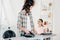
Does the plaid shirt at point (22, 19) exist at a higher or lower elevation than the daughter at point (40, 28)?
higher

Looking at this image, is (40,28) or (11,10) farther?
(40,28)

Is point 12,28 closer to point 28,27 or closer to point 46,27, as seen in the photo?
point 28,27

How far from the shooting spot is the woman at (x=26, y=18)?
186cm

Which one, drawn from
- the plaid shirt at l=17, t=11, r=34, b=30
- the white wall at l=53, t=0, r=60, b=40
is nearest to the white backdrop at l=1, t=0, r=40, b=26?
the plaid shirt at l=17, t=11, r=34, b=30

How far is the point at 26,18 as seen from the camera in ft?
6.16

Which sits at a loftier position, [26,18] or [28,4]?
[28,4]

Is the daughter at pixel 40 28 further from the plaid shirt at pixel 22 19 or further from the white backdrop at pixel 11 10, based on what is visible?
the white backdrop at pixel 11 10

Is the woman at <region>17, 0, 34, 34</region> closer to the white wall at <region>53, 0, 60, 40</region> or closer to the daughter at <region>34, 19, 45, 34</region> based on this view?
the daughter at <region>34, 19, 45, 34</region>

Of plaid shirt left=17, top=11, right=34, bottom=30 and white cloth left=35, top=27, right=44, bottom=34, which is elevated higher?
plaid shirt left=17, top=11, right=34, bottom=30

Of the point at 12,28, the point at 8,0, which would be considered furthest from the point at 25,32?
the point at 8,0

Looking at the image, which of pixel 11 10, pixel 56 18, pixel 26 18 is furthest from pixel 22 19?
pixel 56 18

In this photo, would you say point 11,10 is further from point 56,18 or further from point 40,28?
point 56,18

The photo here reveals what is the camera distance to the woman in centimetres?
186

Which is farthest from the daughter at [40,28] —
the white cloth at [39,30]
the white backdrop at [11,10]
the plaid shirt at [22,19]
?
the white backdrop at [11,10]
